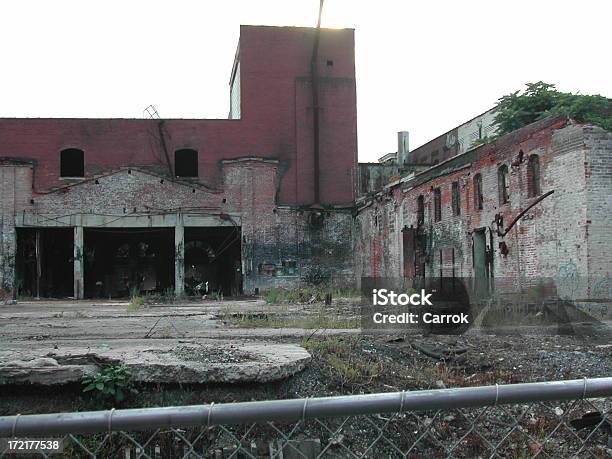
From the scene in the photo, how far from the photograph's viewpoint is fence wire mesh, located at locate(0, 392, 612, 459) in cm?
436

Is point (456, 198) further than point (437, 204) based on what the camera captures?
No

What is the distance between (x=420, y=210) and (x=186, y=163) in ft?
44.7

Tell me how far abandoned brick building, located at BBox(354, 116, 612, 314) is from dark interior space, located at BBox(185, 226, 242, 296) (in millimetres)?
10169

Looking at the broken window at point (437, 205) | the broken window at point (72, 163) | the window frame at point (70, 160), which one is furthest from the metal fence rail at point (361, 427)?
the broken window at point (72, 163)

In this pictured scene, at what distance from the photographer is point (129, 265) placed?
1412 inches

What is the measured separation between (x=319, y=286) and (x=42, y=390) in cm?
2464

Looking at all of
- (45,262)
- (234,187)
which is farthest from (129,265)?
(234,187)

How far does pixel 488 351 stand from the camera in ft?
26.2

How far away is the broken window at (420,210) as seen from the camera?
22.6 meters

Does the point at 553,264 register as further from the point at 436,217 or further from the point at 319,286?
the point at 319,286

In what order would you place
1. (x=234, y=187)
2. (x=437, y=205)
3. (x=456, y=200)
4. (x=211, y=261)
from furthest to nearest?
(x=211, y=261) < (x=234, y=187) < (x=437, y=205) < (x=456, y=200)

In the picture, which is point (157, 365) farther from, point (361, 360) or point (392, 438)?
point (361, 360)

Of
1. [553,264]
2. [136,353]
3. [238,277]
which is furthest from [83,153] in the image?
[136,353]

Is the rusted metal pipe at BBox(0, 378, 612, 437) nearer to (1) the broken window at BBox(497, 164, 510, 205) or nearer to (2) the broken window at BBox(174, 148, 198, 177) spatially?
(1) the broken window at BBox(497, 164, 510, 205)
